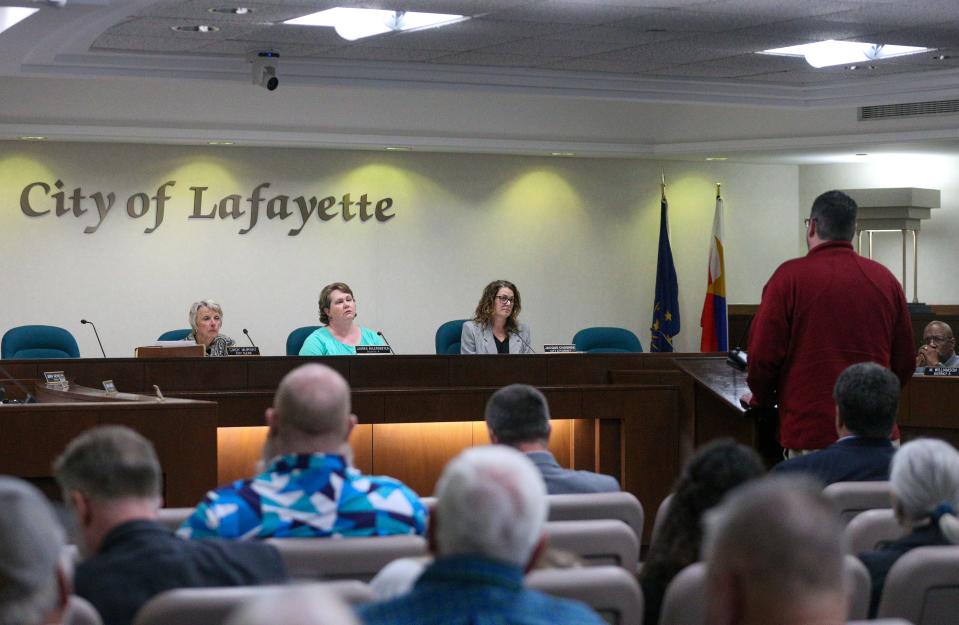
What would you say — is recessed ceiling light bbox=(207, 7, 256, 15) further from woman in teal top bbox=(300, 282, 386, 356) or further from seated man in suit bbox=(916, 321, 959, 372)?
seated man in suit bbox=(916, 321, 959, 372)

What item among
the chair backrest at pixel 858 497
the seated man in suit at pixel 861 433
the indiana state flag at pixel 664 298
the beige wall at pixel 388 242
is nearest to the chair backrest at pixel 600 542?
the chair backrest at pixel 858 497

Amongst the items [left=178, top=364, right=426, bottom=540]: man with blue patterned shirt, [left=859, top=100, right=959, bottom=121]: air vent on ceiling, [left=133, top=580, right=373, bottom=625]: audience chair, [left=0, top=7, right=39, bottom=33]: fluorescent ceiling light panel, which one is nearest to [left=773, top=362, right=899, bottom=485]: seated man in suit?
[left=178, top=364, right=426, bottom=540]: man with blue patterned shirt

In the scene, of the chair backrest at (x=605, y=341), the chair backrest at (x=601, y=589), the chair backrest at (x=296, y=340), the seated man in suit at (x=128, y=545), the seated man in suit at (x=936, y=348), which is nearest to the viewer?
the chair backrest at (x=601, y=589)

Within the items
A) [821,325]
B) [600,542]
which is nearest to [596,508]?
[600,542]

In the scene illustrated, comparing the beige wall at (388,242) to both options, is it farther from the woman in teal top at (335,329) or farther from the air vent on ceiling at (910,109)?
the woman in teal top at (335,329)

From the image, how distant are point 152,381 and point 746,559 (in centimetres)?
600

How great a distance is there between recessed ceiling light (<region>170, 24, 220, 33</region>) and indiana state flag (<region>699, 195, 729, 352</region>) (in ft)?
19.2

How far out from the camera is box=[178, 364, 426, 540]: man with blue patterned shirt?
312cm

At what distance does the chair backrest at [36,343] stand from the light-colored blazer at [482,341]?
2654 mm

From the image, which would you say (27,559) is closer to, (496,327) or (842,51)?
(496,327)

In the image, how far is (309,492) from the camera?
316cm

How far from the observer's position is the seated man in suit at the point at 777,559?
1596 millimetres

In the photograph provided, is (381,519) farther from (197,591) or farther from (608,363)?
(608,363)

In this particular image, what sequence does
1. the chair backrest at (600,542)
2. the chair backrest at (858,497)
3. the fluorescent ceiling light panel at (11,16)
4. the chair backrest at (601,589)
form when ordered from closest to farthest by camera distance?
the chair backrest at (601,589) → the chair backrest at (600,542) → the chair backrest at (858,497) → the fluorescent ceiling light panel at (11,16)
